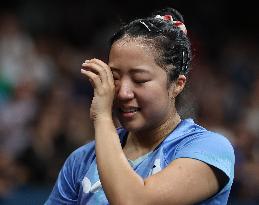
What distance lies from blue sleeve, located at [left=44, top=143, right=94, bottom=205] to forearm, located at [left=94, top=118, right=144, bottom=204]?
1.40 ft

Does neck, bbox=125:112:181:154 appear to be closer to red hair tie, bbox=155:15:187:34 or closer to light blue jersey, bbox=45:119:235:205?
light blue jersey, bbox=45:119:235:205

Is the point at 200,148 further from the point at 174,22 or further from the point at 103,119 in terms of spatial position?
the point at 174,22

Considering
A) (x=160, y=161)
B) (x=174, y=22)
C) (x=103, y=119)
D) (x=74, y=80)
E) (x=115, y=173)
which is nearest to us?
(x=115, y=173)

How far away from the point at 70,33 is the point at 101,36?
0.44 m

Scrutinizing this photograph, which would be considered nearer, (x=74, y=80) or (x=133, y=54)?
(x=133, y=54)

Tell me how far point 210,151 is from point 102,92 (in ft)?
1.39

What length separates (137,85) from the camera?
259 centimetres

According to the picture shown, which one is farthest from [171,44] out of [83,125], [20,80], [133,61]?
[20,80]

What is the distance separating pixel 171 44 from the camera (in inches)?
107

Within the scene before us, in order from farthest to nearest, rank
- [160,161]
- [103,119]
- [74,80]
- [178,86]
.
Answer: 1. [74,80]
2. [178,86]
3. [160,161]
4. [103,119]

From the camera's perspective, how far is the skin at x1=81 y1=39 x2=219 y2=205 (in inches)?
94.1

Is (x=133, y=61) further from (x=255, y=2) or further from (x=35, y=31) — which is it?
(x=255, y=2)

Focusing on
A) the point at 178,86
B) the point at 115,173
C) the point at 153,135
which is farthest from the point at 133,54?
the point at 115,173

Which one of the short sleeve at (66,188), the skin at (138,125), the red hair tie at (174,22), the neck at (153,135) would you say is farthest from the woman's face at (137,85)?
the short sleeve at (66,188)
